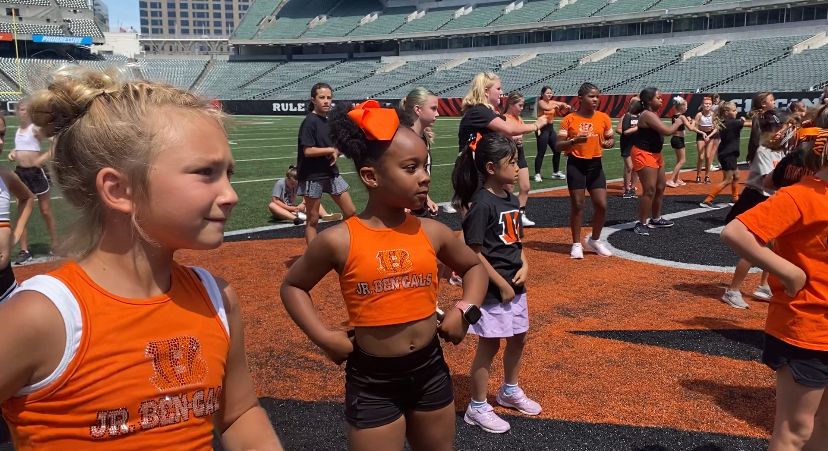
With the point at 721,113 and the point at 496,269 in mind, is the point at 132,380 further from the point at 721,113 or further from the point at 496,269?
the point at 721,113

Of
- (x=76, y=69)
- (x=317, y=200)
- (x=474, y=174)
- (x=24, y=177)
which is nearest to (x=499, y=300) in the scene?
(x=474, y=174)

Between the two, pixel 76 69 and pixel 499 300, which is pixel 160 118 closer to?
pixel 76 69

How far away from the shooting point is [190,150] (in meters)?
1.53

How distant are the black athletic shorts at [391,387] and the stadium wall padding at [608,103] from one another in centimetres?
1217

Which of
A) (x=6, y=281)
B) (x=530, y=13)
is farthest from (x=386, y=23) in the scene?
(x=6, y=281)

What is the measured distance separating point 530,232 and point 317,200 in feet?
12.0

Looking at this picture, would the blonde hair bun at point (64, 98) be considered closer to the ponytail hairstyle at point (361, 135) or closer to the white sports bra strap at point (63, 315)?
the white sports bra strap at point (63, 315)

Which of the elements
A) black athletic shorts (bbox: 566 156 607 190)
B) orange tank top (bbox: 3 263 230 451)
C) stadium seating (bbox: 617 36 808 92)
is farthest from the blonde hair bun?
stadium seating (bbox: 617 36 808 92)

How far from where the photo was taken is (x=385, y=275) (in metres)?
2.70

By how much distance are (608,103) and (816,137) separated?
38.5 meters

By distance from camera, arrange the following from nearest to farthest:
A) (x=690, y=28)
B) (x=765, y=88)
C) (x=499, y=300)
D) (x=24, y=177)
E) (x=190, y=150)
Result: (x=190, y=150) → (x=499, y=300) → (x=24, y=177) → (x=765, y=88) → (x=690, y=28)

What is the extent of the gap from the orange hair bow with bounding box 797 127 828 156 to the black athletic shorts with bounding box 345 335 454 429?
1.86 metres

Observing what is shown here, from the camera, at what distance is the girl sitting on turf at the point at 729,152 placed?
11586 millimetres

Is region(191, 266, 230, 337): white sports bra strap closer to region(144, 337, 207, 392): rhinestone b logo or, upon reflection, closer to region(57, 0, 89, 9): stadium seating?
region(144, 337, 207, 392): rhinestone b logo
